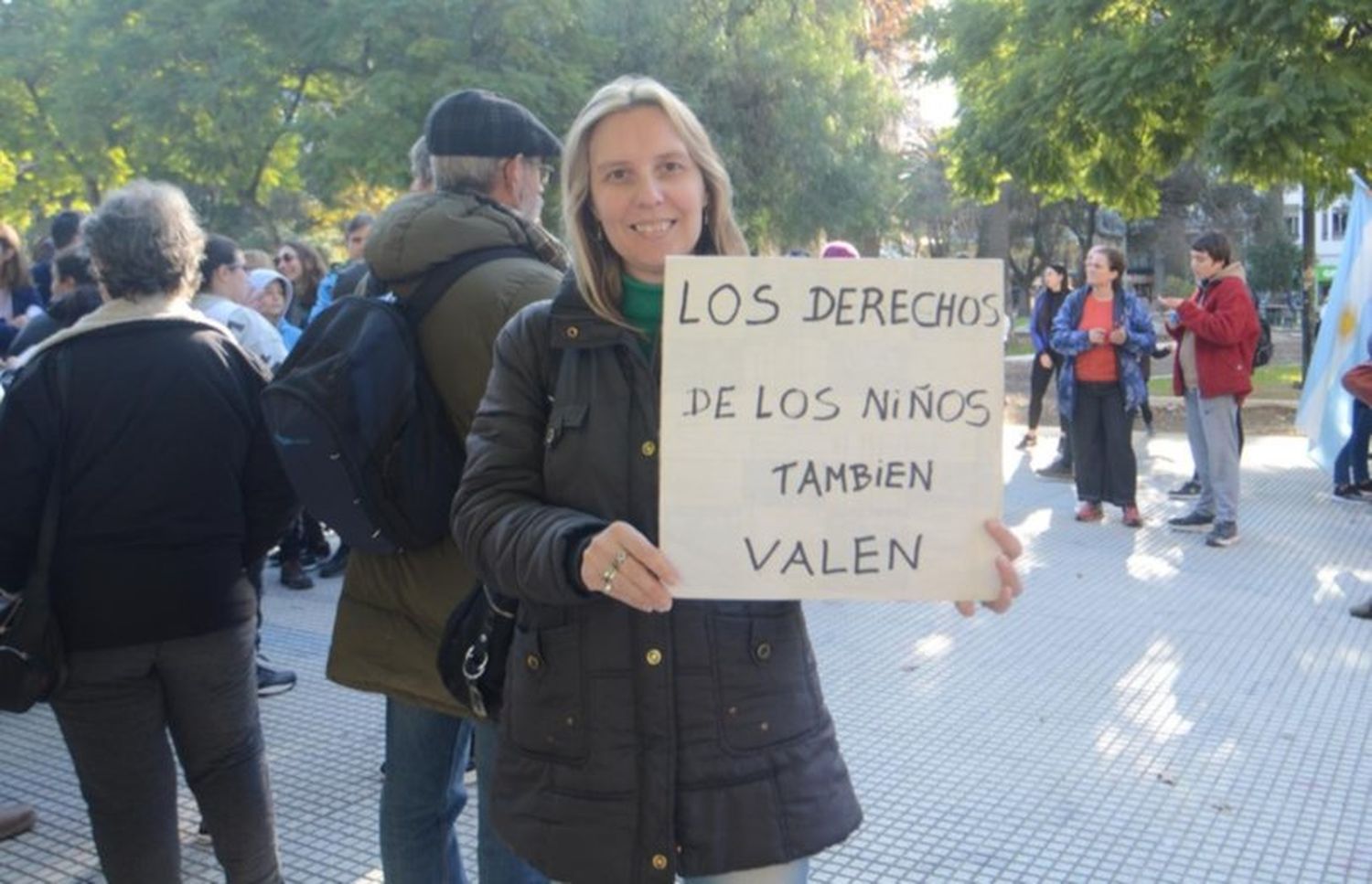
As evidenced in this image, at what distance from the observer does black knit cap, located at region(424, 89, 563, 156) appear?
2787 mm

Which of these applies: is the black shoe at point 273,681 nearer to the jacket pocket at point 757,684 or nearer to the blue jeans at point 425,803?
the blue jeans at point 425,803

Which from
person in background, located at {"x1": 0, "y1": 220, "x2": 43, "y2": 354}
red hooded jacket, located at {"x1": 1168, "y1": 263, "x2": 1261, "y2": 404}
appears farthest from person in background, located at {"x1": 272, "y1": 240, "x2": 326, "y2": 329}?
red hooded jacket, located at {"x1": 1168, "y1": 263, "x2": 1261, "y2": 404}

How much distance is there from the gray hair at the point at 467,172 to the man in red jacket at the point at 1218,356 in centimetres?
634

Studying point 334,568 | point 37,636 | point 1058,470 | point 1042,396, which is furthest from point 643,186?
point 1042,396

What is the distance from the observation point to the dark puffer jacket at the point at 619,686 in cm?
189

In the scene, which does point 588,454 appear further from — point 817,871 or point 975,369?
point 817,871

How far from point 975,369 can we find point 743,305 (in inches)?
13.4

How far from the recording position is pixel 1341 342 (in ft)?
31.7

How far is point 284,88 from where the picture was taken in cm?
2158

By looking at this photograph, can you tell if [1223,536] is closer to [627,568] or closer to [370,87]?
[627,568]

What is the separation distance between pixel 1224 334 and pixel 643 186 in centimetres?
689

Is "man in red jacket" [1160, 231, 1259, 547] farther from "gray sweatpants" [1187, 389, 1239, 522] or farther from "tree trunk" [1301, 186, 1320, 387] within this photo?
"tree trunk" [1301, 186, 1320, 387]

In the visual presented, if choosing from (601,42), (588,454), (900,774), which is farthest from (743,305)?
(601,42)

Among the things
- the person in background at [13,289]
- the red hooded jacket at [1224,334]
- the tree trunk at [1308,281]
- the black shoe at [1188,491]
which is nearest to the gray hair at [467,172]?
the person in background at [13,289]
